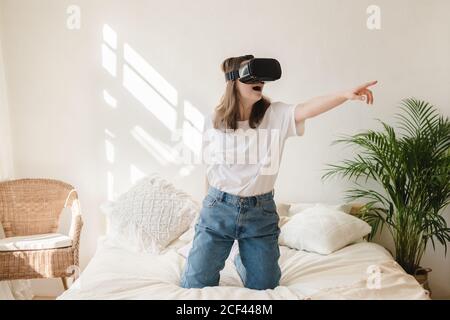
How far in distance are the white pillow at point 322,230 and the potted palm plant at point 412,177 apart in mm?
178

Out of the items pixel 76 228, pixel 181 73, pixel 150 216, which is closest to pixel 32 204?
pixel 76 228

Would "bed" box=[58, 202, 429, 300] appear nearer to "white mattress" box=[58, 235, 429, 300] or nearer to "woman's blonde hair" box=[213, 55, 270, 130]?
"white mattress" box=[58, 235, 429, 300]

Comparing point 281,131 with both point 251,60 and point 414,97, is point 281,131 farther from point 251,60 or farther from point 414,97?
point 414,97

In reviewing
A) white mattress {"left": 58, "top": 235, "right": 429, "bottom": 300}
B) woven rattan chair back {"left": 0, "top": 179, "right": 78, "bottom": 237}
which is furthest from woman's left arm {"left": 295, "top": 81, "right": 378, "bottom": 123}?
woven rattan chair back {"left": 0, "top": 179, "right": 78, "bottom": 237}

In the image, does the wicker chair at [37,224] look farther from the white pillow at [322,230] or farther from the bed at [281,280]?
the white pillow at [322,230]

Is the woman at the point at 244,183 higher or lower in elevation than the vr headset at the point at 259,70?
lower

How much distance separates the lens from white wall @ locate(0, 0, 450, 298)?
254 cm

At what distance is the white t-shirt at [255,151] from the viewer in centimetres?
166

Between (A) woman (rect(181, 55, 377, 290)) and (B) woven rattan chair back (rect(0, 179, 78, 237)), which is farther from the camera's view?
(B) woven rattan chair back (rect(0, 179, 78, 237))

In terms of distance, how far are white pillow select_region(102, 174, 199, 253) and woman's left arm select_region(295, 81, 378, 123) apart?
97 centimetres

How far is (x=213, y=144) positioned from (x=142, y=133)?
1.06 metres

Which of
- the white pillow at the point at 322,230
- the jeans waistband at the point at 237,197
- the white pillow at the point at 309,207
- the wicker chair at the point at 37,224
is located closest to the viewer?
the jeans waistband at the point at 237,197

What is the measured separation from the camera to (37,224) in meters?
2.59

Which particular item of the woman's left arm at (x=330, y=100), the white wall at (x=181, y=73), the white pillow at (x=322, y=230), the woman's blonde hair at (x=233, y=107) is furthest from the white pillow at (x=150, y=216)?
the woman's left arm at (x=330, y=100)
